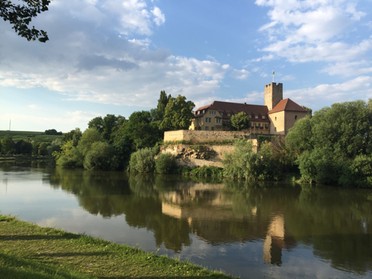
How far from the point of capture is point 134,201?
2564cm

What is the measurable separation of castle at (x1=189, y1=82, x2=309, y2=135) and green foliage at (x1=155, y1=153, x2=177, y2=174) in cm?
1102

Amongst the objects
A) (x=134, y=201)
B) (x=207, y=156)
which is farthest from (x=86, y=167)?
(x=134, y=201)

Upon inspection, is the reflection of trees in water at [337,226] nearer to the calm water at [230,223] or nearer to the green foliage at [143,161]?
the calm water at [230,223]

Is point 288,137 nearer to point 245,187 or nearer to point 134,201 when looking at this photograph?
point 245,187

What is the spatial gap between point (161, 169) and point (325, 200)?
28.4 metres

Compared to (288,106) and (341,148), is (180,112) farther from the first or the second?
(341,148)

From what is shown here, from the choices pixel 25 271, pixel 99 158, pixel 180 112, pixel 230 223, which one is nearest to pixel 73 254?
pixel 25 271

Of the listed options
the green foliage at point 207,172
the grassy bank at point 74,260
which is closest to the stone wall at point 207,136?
the green foliage at point 207,172

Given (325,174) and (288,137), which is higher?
(288,137)

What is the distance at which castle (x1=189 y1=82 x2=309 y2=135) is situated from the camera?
60.4 meters

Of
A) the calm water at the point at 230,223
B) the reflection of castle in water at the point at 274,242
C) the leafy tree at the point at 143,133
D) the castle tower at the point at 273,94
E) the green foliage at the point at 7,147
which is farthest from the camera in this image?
the green foliage at the point at 7,147

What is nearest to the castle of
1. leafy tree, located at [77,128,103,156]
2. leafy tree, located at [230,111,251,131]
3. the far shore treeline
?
leafy tree, located at [230,111,251,131]

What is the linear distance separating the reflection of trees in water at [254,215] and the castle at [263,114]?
27.8 m

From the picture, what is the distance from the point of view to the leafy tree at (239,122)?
58.4 metres
